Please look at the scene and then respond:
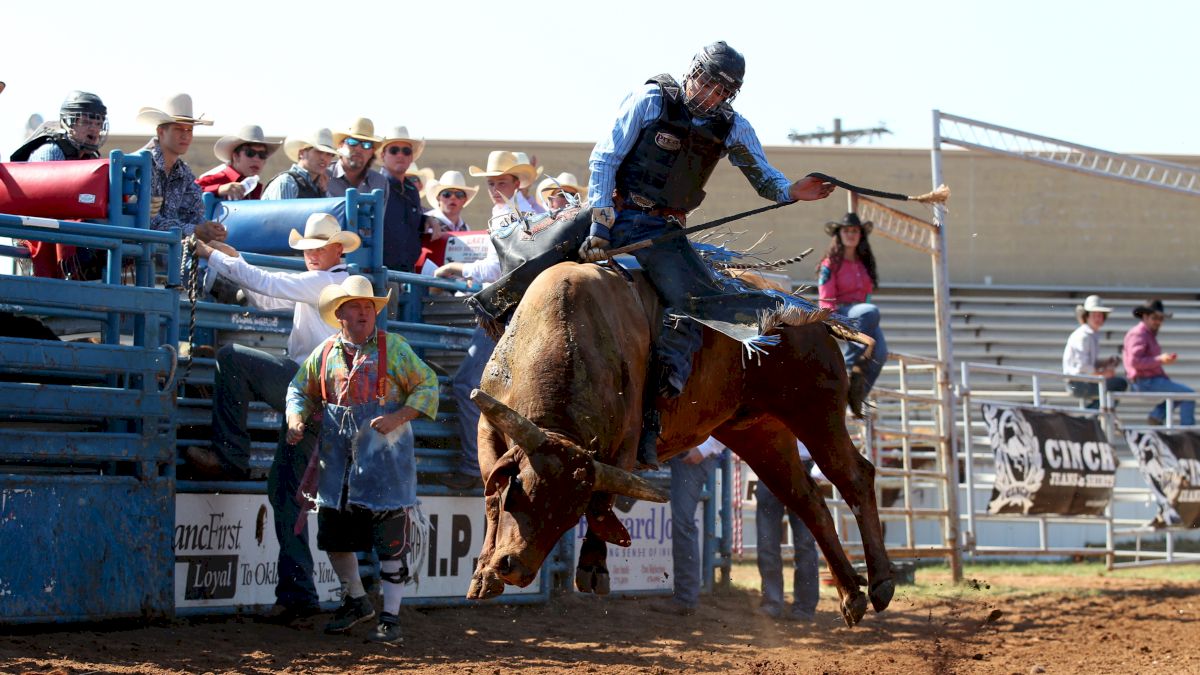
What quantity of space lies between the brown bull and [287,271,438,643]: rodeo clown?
1341 millimetres

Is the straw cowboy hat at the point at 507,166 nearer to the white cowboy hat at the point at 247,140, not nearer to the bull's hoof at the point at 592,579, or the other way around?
the white cowboy hat at the point at 247,140

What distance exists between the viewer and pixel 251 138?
10.1m

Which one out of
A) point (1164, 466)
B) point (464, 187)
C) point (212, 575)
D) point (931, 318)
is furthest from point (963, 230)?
point (212, 575)

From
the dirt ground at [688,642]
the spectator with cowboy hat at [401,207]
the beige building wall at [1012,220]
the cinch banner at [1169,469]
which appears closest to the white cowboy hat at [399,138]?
the spectator with cowboy hat at [401,207]

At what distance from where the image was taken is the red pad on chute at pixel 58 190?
25.3 ft

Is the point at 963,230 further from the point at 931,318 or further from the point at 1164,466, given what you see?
the point at 1164,466

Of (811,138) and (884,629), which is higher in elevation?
(811,138)

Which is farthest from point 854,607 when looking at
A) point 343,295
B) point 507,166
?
point 507,166

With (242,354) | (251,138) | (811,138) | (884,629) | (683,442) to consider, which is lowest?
(884,629)

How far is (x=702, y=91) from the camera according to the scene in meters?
7.41

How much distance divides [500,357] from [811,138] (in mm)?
53012

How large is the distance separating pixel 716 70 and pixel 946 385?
718 cm

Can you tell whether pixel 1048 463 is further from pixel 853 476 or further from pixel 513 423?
pixel 513 423

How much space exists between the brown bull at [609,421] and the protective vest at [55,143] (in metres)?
3.16
